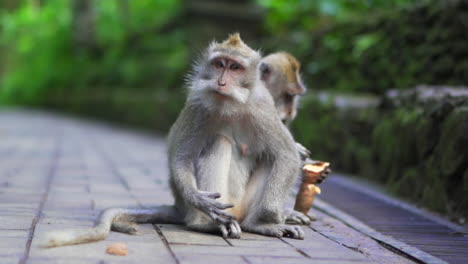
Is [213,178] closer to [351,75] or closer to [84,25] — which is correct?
[351,75]

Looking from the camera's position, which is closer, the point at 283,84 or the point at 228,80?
the point at 228,80

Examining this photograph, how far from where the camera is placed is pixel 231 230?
414 cm

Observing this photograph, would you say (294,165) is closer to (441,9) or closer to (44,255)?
(44,255)

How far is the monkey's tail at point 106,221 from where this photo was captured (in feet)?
11.6

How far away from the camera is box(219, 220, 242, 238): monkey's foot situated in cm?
414

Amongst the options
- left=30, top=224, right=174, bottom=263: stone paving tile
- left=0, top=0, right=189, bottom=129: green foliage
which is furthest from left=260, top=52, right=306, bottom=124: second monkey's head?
left=0, top=0, right=189, bottom=129: green foliage

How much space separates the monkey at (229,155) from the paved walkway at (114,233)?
0.42ft

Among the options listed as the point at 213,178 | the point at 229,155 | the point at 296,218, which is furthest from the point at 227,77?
the point at 296,218

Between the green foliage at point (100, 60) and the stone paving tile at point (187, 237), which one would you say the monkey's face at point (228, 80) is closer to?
the stone paving tile at point (187, 237)

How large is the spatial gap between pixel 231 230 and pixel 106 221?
0.77 metres

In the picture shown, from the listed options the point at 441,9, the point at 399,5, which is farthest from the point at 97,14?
the point at 441,9

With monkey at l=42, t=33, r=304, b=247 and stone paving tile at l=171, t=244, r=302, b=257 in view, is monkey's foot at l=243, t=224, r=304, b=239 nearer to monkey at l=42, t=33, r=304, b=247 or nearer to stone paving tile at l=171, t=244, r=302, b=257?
monkey at l=42, t=33, r=304, b=247

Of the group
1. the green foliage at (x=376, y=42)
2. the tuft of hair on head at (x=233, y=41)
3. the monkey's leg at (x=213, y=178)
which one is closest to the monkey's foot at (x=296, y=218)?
the monkey's leg at (x=213, y=178)

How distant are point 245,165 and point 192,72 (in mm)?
728
